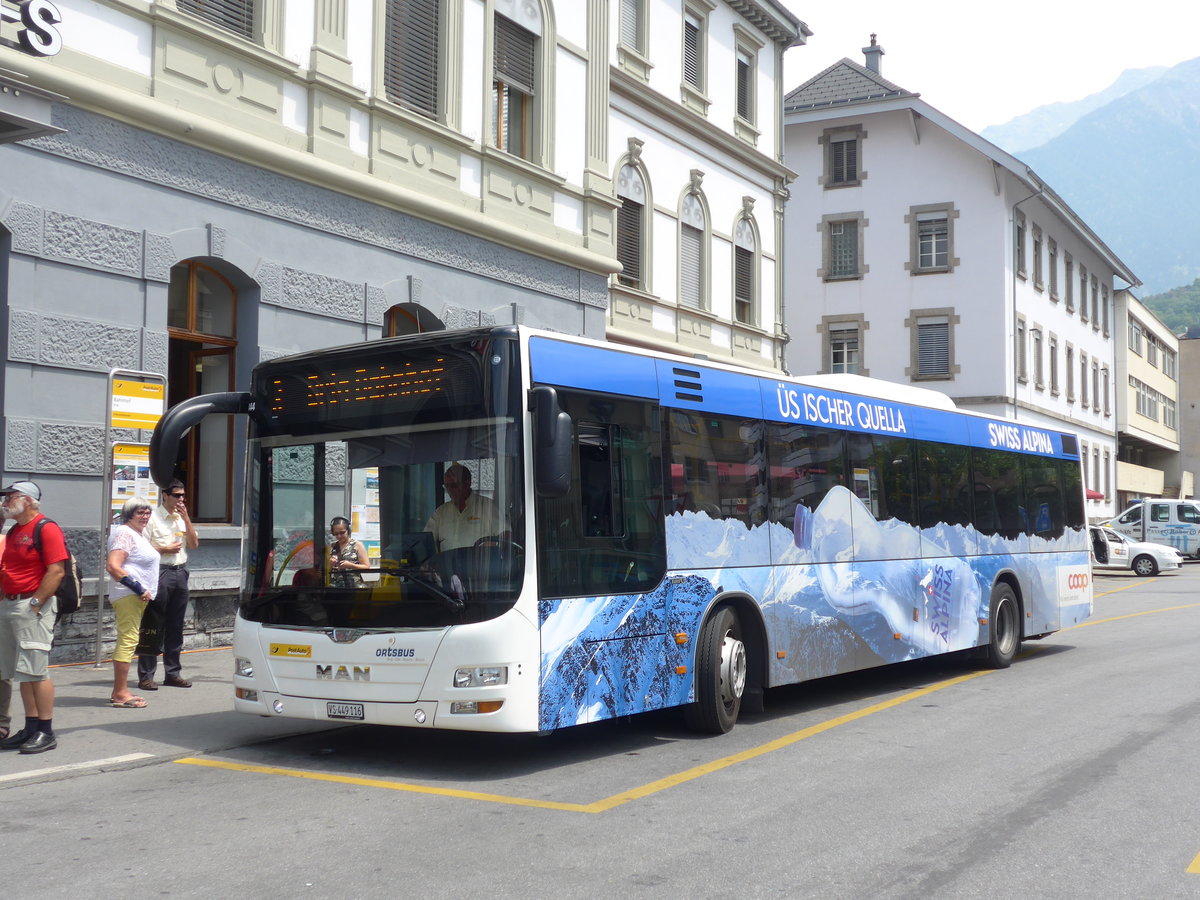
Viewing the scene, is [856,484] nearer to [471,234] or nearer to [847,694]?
[847,694]

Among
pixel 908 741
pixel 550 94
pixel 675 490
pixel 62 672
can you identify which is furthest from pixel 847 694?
pixel 550 94

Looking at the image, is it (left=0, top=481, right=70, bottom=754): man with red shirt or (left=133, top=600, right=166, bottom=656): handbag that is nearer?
(left=0, top=481, right=70, bottom=754): man with red shirt

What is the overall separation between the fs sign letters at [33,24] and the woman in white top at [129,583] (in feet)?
13.1

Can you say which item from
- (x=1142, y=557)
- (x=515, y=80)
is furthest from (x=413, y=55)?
(x=1142, y=557)

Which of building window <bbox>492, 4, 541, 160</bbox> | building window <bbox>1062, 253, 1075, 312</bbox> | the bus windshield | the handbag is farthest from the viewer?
building window <bbox>1062, 253, 1075, 312</bbox>

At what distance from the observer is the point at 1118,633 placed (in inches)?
731

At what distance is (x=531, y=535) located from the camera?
7922 mm

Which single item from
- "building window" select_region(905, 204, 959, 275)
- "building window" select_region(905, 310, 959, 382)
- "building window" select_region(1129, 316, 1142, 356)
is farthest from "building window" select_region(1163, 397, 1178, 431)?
"building window" select_region(905, 310, 959, 382)

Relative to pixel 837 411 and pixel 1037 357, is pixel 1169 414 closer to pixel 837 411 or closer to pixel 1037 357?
pixel 1037 357

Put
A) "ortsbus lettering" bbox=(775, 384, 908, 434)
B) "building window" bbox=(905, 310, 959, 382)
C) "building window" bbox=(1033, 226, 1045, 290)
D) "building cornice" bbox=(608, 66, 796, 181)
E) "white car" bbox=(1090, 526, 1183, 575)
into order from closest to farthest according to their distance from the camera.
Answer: "ortsbus lettering" bbox=(775, 384, 908, 434) < "building cornice" bbox=(608, 66, 796, 181) < "white car" bbox=(1090, 526, 1183, 575) < "building window" bbox=(905, 310, 959, 382) < "building window" bbox=(1033, 226, 1045, 290)

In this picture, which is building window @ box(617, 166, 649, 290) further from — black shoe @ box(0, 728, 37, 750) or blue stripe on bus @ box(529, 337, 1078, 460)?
black shoe @ box(0, 728, 37, 750)

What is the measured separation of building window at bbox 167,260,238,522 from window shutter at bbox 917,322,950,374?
3166 centimetres

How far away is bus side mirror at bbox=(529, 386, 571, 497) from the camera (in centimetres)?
760

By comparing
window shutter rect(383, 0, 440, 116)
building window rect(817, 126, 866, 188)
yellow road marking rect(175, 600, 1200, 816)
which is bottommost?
yellow road marking rect(175, 600, 1200, 816)
